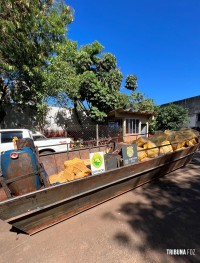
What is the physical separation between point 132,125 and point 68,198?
1074cm

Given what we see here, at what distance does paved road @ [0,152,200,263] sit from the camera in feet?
6.56

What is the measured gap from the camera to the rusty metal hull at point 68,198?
6.81 feet

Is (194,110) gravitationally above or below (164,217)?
above

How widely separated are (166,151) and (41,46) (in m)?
6.47

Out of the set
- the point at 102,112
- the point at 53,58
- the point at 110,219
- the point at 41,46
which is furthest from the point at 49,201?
the point at 102,112

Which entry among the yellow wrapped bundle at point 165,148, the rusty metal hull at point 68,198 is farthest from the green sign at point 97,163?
the yellow wrapped bundle at point 165,148

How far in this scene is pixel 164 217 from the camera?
2752 mm

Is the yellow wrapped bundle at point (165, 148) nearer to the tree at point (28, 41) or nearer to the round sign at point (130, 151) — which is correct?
the round sign at point (130, 151)

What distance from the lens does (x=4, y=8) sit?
15.8 ft

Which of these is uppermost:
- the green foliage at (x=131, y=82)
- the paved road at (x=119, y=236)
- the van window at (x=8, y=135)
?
the green foliage at (x=131, y=82)

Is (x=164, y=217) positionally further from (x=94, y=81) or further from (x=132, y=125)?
(x=132, y=125)

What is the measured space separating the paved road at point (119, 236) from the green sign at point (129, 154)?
0.82 metres

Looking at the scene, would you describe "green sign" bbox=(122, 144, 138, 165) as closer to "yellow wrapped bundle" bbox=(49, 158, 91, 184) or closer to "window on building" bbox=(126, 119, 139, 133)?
"yellow wrapped bundle" bbox=(49, 158, 91, 184)

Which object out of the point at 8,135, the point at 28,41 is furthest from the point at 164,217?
the point at 28,41
